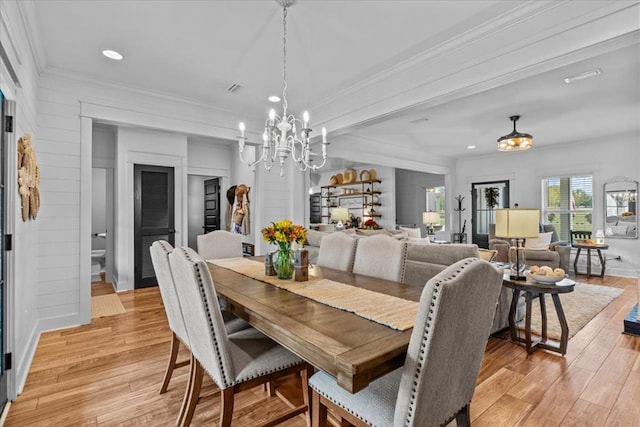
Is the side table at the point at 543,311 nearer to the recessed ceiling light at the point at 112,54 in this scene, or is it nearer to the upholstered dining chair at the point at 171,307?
the upholstered dining chair at the point at 171,307

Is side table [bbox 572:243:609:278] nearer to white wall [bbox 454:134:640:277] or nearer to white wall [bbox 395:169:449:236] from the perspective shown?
white wall [bbox 454:134:640:277]

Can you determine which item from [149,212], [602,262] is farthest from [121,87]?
[602,262]

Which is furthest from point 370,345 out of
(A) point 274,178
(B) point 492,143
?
(B) point 492,143

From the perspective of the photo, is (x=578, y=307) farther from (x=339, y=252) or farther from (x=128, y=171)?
(x=128, y=171)

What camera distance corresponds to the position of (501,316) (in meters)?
3.12

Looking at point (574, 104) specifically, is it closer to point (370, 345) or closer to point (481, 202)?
point (481, 202)

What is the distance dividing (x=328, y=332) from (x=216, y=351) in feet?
1.83

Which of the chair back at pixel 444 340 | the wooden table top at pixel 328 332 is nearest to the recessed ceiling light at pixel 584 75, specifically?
the wooden table top at pixel 328 332

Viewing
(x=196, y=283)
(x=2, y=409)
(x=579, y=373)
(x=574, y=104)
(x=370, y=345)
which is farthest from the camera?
(x=574, y=104)

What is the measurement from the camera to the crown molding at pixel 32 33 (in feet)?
7.55

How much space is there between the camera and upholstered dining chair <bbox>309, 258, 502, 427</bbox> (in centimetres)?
100

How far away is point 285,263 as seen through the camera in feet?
7.15

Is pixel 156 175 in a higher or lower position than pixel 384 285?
higher

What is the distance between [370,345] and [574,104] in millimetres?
5107
